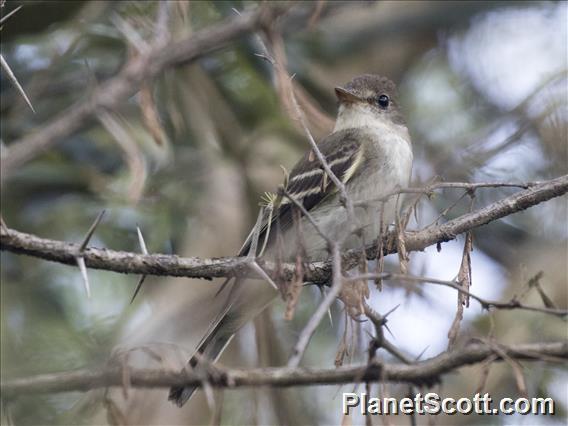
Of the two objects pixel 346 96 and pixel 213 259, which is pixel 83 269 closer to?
pixel 213 259

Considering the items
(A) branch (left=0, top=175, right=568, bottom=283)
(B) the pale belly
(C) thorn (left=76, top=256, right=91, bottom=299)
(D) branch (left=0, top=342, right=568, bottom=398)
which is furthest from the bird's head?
(D) branch (left=0, top=342, right=568, bottom=398)

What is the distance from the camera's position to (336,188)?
17.6ft

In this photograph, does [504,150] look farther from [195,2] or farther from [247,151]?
[195,2]

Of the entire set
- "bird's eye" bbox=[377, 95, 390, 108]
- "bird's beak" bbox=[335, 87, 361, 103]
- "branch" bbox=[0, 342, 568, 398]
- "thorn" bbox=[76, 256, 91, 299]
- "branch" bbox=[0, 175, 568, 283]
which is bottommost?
"branch" bbox=[0, 342, 568, 398]

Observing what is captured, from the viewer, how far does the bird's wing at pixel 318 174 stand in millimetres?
5379

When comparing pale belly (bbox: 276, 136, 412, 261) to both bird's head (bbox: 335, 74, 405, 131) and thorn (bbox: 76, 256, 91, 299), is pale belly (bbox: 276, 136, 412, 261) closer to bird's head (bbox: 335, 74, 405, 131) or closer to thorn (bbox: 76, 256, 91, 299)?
bird's head (bbox: 335, 74, 405, 131)

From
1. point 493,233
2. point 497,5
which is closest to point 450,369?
point 493,233

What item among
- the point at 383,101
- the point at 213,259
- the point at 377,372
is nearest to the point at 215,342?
the point at 213,259

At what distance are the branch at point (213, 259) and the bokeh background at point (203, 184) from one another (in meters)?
1.72

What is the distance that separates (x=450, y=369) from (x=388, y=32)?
704 cm

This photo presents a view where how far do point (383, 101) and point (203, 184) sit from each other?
6.00 feet

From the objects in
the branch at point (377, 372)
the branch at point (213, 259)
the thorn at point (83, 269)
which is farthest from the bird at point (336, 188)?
the branch at point (377, 372)

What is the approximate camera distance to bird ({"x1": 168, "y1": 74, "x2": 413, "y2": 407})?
516 centimetres

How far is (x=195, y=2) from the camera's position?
24.2 feet
